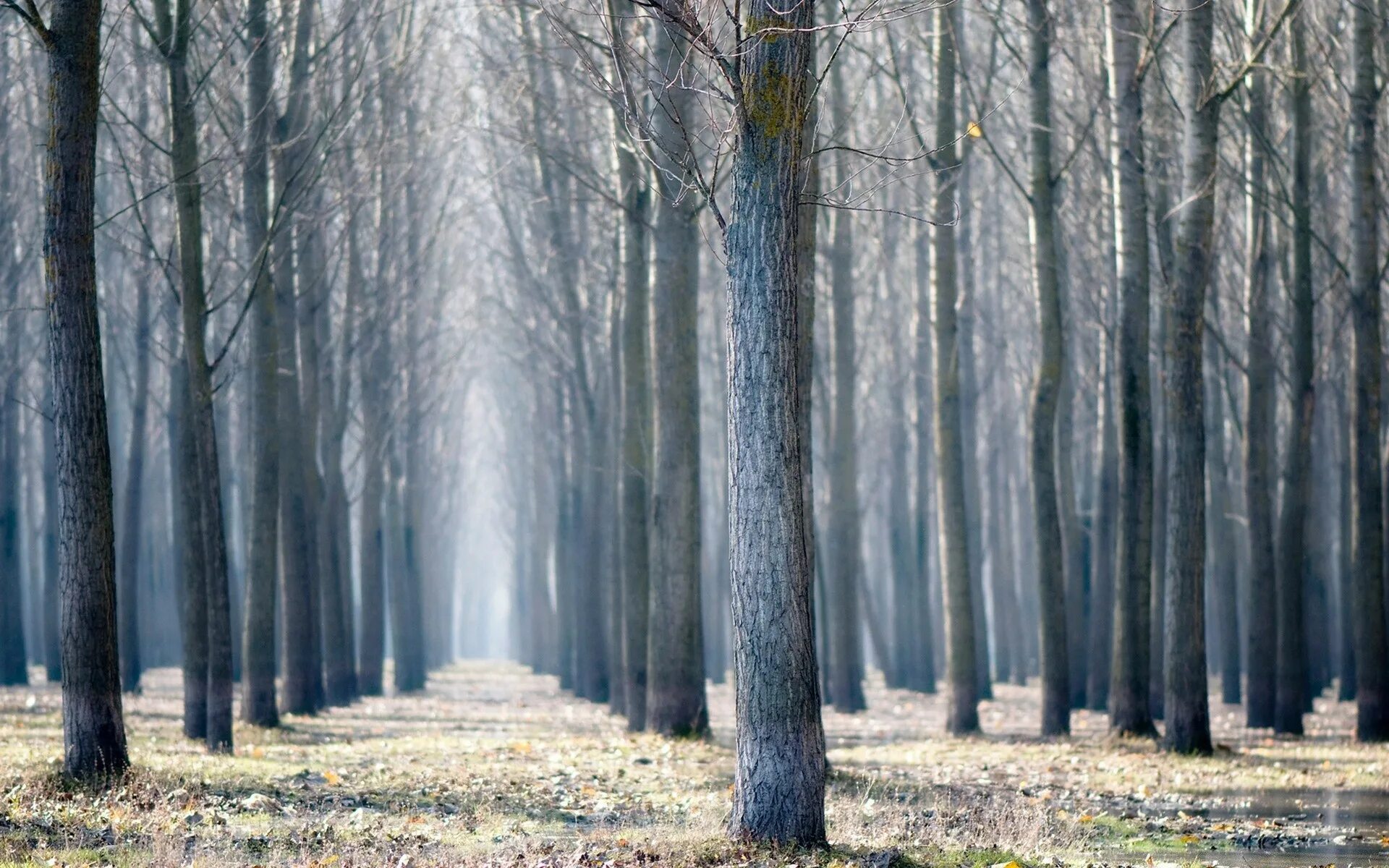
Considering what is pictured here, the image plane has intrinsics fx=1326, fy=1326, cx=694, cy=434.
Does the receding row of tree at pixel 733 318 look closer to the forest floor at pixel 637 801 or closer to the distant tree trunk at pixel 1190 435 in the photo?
the distant tree trunk at pixel 1190 435

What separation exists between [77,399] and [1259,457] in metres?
13.1

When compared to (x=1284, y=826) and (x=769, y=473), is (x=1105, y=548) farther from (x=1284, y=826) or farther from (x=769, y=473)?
(x=769, y=473)

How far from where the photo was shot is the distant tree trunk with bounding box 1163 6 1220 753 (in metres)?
12.8

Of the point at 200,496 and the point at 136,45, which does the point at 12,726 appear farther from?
the point at 136,45

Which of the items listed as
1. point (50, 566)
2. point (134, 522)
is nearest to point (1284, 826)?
point (134, 522)

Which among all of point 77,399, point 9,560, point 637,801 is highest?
point 77,399

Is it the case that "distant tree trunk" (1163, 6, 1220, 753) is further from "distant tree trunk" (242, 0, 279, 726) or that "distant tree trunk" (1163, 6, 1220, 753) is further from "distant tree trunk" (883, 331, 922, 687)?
"distant tree trunk" (883, 331, 922, 687)

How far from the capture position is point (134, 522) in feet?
68.8

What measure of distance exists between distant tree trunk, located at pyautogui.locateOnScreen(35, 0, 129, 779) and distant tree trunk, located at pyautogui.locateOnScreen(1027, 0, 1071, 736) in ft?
32.5

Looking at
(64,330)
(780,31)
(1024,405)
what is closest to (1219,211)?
(1024,405)

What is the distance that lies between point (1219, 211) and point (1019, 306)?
11690 millimetres

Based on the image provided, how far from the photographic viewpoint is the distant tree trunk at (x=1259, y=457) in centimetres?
1567

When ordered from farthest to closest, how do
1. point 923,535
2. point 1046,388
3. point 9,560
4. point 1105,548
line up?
point 923,535 < point 9,560 < point 1105,548 < point 1046,388

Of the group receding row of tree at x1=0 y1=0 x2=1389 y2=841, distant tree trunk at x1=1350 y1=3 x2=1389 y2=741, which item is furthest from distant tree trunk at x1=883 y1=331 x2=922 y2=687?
distant tree trunk at x1=1350 y1=3 x2=1389 y2=741
